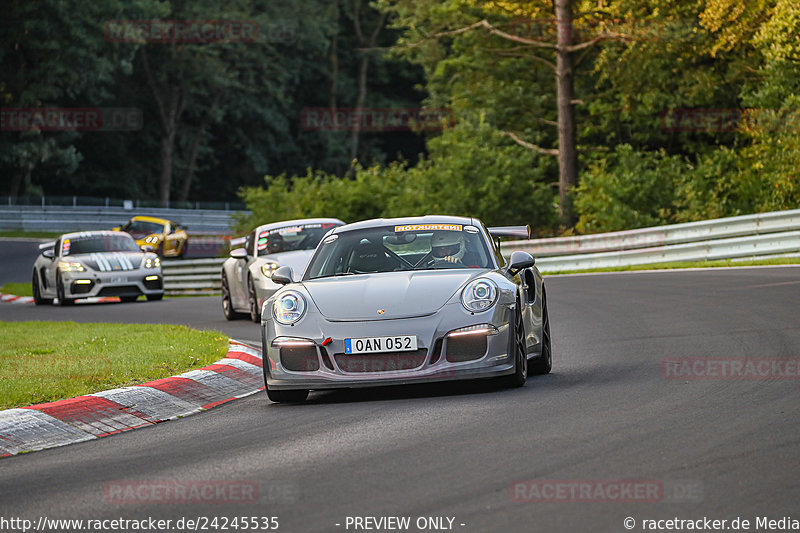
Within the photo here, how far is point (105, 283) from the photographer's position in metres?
25.4

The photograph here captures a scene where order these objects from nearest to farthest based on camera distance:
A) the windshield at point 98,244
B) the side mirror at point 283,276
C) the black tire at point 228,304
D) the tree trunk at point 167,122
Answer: the side mirror at point 283,276, the black tire at point 228,304, the windshield at point 98,244, the tree trunk at point 167,122

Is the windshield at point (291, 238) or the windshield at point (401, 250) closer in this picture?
the windshield at point (401, 250)

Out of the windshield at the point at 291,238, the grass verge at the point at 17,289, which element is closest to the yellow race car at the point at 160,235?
the grass verge at the point at 17,289

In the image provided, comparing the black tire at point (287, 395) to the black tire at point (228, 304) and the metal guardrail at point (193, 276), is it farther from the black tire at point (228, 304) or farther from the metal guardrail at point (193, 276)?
the metal guardrail at point (193, 276)

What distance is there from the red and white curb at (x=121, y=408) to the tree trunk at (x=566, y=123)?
24233 millimetres

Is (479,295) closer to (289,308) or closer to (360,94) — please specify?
(289,308)

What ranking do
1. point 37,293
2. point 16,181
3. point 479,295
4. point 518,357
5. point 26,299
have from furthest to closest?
point 16,181 → point 26,299 → point 37,293 → point 518,357 → point 479,295

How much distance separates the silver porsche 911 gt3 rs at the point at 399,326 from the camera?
9047 mm

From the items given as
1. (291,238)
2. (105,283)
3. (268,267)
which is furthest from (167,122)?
(268,267)

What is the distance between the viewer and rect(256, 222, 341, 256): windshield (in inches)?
726

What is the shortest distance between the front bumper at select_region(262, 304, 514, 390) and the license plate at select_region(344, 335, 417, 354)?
3 centimetres

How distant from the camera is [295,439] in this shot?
7.66 m

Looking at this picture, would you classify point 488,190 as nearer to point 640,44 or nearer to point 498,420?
point 640,44

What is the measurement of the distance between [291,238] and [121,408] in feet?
30.7
